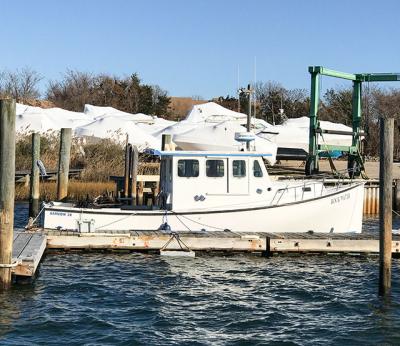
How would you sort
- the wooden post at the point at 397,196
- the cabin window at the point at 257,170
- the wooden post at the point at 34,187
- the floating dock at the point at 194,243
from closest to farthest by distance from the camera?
1. the floating dock at the point at 194,243
2. the cabin window at the point at 257,170
3. the wooden post at the point at 34,187
4. the wooden post at the point at 397,196

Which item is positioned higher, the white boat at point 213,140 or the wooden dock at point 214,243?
the white boat at point 213,140

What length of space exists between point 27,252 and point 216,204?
5.77m

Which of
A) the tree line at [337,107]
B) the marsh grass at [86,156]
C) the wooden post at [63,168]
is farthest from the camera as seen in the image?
the tree line at [337,107]

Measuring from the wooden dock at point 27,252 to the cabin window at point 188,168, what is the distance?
13.4 feet

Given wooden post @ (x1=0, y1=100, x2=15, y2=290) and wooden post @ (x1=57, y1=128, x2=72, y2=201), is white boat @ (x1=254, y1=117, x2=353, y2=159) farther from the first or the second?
wooden post @ (x1=0, y1=100, x2=15, y2=290)

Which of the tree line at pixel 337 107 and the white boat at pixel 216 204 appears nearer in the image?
the white boat at pixel 216 204

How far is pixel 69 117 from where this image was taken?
4584 centimetres

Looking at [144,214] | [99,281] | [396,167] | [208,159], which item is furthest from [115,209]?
[396,167]

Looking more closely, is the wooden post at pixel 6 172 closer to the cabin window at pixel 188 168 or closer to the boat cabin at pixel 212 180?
the boat cabin at pixel 212 180

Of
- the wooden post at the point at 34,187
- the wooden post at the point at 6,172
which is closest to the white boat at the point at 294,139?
the wooden post at the point at 34,187

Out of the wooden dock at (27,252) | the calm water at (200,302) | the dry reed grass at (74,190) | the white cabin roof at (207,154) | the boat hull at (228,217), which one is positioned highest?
the white cabin roof at (207,154)

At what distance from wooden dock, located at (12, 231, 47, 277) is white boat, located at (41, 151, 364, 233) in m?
1.37

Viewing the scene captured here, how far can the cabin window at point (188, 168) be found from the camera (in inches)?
767

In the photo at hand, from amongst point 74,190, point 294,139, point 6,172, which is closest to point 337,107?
point 294,139
